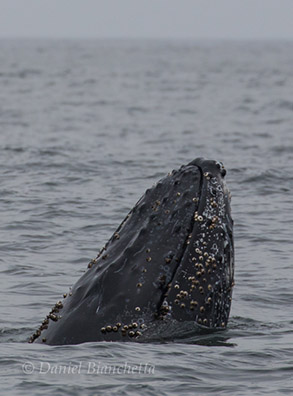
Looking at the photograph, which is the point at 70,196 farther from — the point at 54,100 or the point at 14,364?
the point at 54,100

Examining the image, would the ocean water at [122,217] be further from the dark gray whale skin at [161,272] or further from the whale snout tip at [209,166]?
the whale snout tip at [209,166]

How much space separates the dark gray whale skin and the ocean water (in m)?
0.22

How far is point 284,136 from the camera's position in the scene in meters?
32.6

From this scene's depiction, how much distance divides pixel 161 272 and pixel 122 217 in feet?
29.3

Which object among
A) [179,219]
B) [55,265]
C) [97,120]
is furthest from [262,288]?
[97,120]

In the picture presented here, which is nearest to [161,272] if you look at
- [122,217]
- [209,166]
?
[209,166]

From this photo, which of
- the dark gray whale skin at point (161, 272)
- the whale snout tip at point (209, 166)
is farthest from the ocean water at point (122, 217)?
the whale snout tip at point (209, 166)

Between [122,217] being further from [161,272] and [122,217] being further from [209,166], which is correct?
[161,272]

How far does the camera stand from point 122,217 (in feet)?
59.2

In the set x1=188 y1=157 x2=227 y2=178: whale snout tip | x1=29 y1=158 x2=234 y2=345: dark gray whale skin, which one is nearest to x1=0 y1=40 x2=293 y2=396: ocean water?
x1=29 y1=158 x2=234 y2=345: dark gray whale skin

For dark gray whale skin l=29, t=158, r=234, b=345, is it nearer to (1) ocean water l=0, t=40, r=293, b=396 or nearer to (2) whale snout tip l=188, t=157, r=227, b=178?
(2) whale snout tip l=188, t=157, r=227, b=178

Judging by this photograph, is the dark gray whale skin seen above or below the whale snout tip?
below

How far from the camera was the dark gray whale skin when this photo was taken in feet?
29.6

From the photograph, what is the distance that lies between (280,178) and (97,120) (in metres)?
18.0
